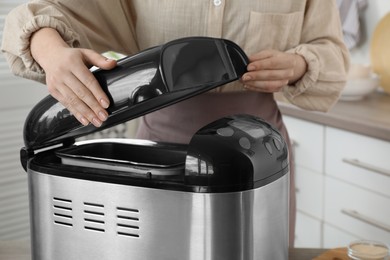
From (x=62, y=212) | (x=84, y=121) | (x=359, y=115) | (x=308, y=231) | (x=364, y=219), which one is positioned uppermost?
(x=84, y=121)

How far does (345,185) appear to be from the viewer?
2305 mm

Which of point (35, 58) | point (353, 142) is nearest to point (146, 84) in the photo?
point (35, 58)

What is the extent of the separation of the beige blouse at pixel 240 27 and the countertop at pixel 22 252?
32cm

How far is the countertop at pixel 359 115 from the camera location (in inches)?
83.5

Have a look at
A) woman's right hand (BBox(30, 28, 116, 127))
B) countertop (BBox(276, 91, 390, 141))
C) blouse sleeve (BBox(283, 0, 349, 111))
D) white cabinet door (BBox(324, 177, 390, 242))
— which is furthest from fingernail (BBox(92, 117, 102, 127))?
white cabinet door (BBox(324, 177, 390, 242))

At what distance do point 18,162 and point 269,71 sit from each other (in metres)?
1.67

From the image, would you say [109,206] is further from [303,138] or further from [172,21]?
[303,138]

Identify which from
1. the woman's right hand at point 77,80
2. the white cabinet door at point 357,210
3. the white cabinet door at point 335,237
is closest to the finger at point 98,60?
the woman's right hand at point 77,80

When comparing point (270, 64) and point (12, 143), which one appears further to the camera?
point (12, 143)

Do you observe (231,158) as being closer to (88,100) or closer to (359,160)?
(88,100)

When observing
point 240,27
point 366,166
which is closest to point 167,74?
point 240,27

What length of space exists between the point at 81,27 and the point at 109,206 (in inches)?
20.1

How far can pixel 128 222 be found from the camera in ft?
2.76

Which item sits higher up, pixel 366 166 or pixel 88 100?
pixel 88 100
